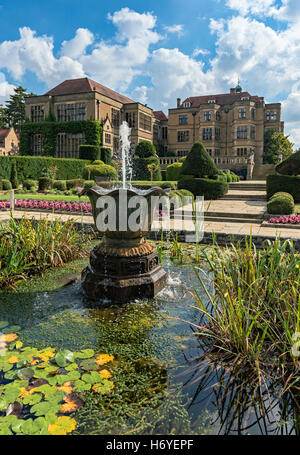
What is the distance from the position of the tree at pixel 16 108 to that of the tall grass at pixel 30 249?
56.7 metres

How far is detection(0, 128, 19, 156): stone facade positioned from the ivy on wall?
9.97 meters

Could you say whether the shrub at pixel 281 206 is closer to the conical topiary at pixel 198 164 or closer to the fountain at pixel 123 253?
the conical topiary at pixel 198 164

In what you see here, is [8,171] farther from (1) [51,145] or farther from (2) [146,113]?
(2) [146,113]

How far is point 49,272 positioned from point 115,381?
11.0ft

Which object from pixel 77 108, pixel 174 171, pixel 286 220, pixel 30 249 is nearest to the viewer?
pixel 30 249

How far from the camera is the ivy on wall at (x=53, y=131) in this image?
116 feet

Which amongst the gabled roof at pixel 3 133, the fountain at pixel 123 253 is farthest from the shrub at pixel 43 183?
the gabled roof at pixel 3 133

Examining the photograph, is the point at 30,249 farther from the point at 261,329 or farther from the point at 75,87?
the point at 75,87

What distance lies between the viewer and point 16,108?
5588 centimetres

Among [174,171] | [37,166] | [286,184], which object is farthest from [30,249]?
[37,166]

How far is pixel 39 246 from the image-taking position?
17.8ft

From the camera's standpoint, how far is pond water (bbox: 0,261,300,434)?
203cm

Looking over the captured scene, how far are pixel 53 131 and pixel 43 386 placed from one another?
38.2 m

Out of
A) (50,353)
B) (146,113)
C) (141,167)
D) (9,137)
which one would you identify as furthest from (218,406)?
(9,137)
